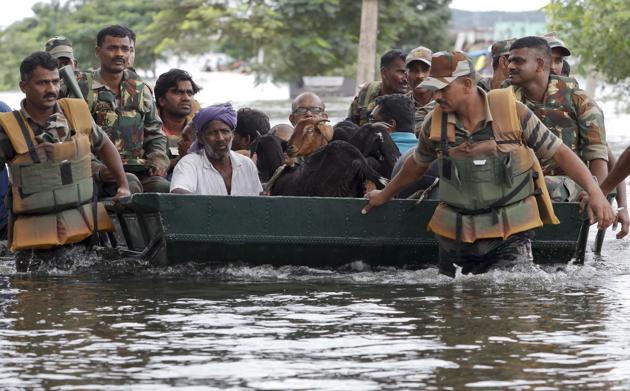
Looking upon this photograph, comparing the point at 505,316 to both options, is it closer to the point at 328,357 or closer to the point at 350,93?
the point at 328,357

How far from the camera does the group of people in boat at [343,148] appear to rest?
9531 mm

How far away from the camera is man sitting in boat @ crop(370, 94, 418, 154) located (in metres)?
11.5

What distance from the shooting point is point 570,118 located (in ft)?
35.9

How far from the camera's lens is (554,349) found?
26.1 ft

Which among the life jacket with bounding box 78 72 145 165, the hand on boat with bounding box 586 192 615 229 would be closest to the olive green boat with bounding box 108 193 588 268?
the life jacket with bounding box 78 72 145 165

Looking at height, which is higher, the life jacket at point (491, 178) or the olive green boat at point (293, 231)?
the life jacket at point (491, 178)

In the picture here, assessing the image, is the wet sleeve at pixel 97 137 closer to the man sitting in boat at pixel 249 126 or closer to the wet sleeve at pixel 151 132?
the wet sleeve at pixel 151 132

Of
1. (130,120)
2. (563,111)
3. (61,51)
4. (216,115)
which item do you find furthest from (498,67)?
(61,51)

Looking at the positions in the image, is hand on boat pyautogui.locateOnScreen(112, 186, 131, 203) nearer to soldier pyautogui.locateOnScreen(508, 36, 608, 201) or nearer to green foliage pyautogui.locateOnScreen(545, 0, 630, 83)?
soldier pyautogui.locateOnScreen(508, 36, 608, 201)

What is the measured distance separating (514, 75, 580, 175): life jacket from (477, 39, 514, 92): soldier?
1.16 metres

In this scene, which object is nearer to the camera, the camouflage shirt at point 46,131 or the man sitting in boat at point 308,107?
the camouflage shirt at point 46,131

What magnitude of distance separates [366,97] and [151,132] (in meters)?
2.40

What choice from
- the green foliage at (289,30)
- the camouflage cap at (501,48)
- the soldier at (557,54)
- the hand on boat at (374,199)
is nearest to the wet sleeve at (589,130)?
the soldier at (557,54)

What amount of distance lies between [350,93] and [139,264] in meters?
47.6
